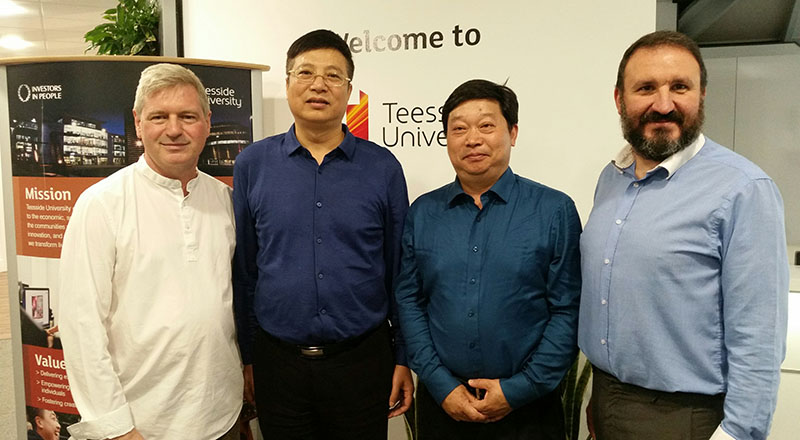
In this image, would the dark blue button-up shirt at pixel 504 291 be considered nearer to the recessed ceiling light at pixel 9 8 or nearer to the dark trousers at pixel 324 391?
the dark trousers at pixel 324 391

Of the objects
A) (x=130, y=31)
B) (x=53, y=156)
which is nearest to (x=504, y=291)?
(x=53, y=156)

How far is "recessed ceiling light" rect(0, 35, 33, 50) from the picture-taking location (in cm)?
757

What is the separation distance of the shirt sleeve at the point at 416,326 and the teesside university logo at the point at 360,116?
1.04 m

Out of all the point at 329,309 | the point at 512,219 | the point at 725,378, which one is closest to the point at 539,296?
the point at 512,219

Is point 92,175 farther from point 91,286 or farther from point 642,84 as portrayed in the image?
point 642,84

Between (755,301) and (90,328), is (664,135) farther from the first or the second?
(90,328)

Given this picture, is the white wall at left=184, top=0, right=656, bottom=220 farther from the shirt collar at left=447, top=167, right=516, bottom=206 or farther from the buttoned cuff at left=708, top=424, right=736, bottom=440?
the buttoned cuff at left=708, top=424, right=736, bottom=440

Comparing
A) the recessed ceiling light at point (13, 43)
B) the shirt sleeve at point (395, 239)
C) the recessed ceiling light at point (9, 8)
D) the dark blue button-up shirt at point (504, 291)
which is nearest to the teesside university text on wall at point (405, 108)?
the shirt sleeve at point (395, 239)

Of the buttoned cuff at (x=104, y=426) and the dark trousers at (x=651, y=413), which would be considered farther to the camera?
the buttoned cuff at (x=104, y=426)

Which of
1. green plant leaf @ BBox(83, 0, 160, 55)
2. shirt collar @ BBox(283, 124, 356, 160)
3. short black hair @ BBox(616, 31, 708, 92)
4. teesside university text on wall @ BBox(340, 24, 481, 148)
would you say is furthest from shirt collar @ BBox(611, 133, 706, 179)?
green plant leaf @ BBox(83, 0, 160, 55)

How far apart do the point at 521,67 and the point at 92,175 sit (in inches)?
84.6

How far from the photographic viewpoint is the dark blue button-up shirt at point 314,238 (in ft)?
6.50

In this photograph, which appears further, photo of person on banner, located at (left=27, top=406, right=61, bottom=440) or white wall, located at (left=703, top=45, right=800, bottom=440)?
white wall, located at (left=703, top=45, right=800, bottom=440)

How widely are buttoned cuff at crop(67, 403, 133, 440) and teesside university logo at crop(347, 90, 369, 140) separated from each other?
1.81m
